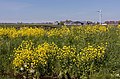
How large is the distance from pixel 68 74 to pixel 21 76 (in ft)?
4.75

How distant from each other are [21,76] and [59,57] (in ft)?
4.27

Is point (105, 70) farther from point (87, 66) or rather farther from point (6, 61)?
point (6, 61)

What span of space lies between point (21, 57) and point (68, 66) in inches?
56.3

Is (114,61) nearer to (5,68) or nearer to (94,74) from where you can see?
(94,74)

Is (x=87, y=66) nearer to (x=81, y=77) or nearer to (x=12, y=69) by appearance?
(x=81, y=77)

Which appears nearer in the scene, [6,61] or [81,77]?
[81,77]

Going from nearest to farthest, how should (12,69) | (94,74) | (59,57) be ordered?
(94,74) → (59,57) → (12,69)

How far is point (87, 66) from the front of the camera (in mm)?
11102

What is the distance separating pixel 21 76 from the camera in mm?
11758

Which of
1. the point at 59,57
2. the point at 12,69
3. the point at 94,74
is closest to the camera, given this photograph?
the point at 94,74

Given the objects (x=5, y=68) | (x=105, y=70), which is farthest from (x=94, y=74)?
(x=5, y=68)

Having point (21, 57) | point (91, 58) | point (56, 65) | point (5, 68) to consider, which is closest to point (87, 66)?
point (91, 58)

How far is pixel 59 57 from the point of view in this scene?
37.8 feet

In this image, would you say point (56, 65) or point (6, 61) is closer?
point (56, 65)
